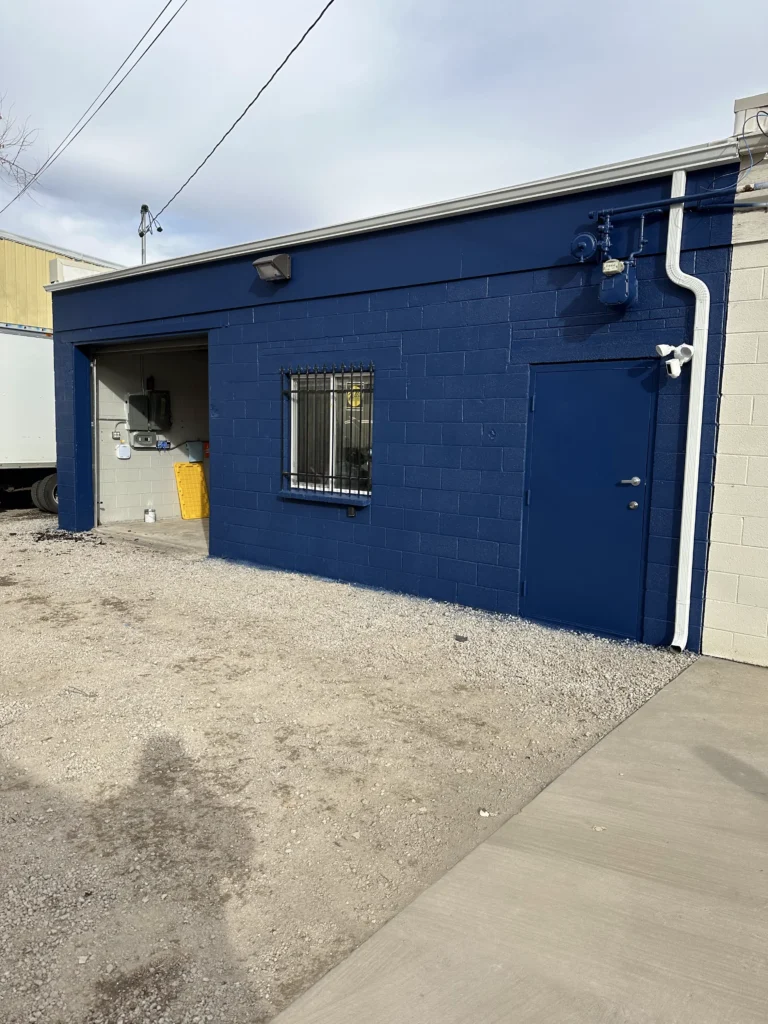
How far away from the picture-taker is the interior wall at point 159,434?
1061 centimetres

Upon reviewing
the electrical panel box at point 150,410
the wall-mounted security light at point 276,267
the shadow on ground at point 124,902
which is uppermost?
the wall-mounted security light at point 276,267

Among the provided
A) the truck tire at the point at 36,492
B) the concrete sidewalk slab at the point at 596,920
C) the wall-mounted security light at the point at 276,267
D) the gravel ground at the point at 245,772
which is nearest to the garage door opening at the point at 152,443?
the truck tire at the point at 36,492

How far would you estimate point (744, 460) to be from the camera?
495 centimetres

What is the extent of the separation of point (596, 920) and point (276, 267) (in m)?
6.44

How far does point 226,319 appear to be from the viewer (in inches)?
322

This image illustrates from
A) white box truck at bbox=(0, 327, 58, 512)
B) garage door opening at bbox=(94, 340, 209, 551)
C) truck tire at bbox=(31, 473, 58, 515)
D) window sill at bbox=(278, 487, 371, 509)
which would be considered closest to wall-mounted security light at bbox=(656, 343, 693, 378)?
window sill at bbox=(278, 487, 371, 509)

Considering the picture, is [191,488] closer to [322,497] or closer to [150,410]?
[150,410]

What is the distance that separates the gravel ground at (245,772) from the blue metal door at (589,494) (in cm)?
28

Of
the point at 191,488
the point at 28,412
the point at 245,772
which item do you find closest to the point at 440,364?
the point at 245,772

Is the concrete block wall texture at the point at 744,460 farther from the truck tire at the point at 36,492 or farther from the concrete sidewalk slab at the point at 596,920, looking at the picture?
the truck tire at the point at 36,492

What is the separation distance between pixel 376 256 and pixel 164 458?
594 centimetres

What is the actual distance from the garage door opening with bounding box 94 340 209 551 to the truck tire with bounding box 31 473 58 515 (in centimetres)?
197

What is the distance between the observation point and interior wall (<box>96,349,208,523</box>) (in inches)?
418

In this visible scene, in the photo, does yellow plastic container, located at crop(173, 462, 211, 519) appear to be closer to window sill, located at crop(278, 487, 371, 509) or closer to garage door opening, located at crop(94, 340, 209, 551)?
garage door opening, located at crop(94, 340, 209, 551)
